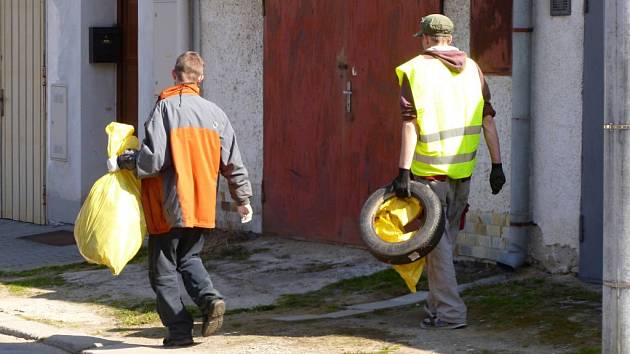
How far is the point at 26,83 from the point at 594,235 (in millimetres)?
7406

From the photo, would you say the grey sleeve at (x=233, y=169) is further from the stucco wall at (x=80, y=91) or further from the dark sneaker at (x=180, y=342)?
the stucco wall at (x=80, y=91)

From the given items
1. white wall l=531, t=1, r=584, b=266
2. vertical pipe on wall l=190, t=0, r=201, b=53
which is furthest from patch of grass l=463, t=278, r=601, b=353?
vertical pipe on wall l=190, t=0, r=201, b=53

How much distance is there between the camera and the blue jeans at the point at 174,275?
7.96 meters

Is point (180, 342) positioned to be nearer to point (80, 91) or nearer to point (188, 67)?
point (188, 67)

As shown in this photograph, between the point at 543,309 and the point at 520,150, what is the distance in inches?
60.0

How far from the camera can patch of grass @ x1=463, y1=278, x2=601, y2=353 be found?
785cm

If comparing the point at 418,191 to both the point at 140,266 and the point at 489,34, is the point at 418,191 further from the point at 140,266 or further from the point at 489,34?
the point at 140,266

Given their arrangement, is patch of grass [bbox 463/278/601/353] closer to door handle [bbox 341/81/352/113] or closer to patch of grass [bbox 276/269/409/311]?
patch of grass [bbox 276/269/409/311]

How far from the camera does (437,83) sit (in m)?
7.97

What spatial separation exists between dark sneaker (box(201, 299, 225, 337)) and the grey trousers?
126 centimetres

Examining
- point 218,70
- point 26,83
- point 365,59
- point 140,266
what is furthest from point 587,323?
point 26,83

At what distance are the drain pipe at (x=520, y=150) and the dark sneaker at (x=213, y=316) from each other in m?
2.54

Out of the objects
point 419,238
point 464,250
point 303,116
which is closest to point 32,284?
point 303,116

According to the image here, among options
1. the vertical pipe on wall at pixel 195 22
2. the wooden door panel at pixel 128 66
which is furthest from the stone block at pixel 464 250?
the wooden door panel at pixel 128 66
